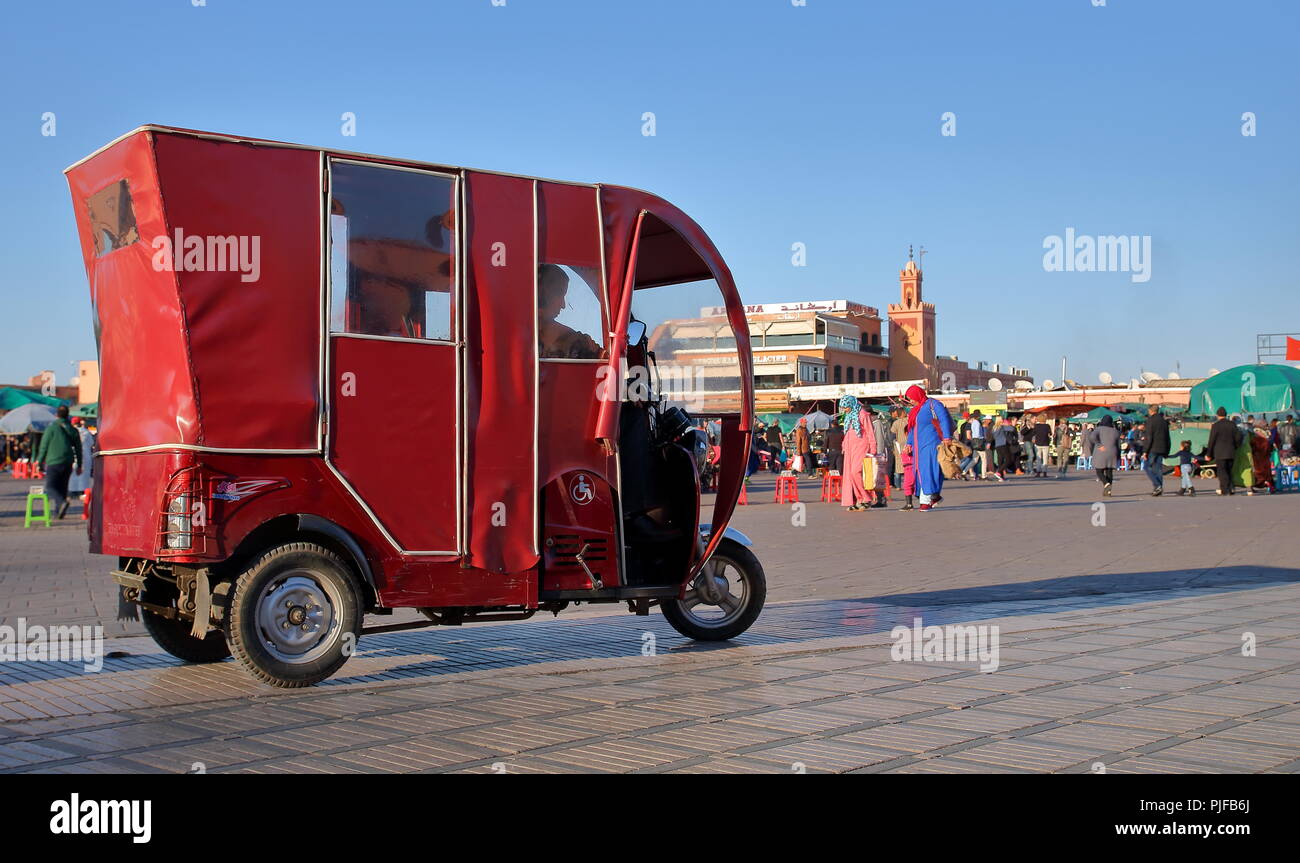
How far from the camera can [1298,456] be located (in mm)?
35812

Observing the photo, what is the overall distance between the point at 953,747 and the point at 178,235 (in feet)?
14.5

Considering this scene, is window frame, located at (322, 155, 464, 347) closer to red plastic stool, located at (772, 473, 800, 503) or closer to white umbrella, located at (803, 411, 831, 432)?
red plastic stool, located at (772, 473, 800, 503)

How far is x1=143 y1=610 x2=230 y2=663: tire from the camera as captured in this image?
7758 millimetres

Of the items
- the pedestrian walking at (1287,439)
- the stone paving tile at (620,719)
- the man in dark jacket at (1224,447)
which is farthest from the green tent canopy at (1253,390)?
the stone paving tile at (620,719)

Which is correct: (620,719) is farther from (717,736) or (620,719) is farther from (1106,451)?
(1106,451)

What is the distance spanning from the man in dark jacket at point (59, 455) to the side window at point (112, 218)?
17386mm

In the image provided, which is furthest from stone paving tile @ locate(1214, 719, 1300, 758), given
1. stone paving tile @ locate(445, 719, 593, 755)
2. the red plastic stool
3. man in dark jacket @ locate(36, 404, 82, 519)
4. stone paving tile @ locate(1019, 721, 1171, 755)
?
the red plastic stool

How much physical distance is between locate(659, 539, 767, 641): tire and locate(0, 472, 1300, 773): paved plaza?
17 centimetres

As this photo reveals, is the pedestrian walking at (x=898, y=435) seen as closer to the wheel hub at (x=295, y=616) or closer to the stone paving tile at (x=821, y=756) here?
the wheel hub at (x=295, y=616)

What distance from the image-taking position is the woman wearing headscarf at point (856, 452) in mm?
25797

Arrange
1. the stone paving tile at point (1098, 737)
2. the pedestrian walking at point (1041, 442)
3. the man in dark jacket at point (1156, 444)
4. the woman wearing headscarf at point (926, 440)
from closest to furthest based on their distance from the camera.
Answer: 1. the stone paving tile at point (1098, 737)
2. the woman wearing headscarf at point (926, 440)
3. the man in dark jacket at point (1156, 444)
4. the pedestrian walking at point (1041, 442)

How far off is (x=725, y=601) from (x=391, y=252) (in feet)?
10.9

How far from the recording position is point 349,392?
7.03 m

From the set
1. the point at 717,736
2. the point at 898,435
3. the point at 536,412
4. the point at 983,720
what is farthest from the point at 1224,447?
the point at 717,736
